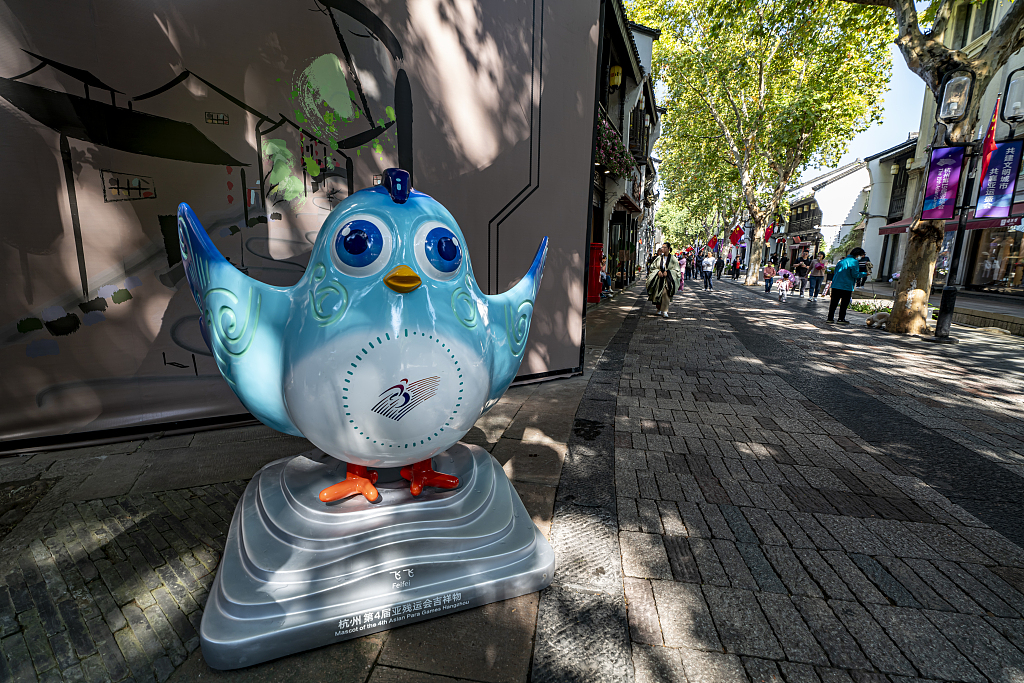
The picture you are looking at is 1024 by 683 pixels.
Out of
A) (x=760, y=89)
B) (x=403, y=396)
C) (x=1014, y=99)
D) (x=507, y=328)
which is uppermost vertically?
(x=760, y=89)

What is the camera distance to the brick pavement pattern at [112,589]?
1.89m

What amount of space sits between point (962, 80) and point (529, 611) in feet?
36.7

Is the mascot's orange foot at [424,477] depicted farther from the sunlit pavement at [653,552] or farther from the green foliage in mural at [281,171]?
the green foliage in mural at [281,171]

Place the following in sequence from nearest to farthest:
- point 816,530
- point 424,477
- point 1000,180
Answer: point 424,477
point 816,530
point 1000,180

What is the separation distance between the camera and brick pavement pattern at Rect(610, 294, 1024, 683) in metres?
1.98

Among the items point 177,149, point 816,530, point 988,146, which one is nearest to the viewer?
point 816,530

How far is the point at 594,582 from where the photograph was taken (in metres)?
2.39

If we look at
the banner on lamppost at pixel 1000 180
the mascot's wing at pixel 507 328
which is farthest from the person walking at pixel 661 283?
the mascot's wing at pixel 507 328

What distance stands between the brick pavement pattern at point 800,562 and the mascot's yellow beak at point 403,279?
1.78 meters

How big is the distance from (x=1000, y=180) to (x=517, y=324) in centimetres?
1151

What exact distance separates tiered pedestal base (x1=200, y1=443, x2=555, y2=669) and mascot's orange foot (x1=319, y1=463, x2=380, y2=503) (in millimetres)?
44

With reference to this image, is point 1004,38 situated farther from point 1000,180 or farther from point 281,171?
point 281,171

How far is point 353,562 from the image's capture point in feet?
6.73

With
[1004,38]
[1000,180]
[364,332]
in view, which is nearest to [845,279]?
[1000,180]
